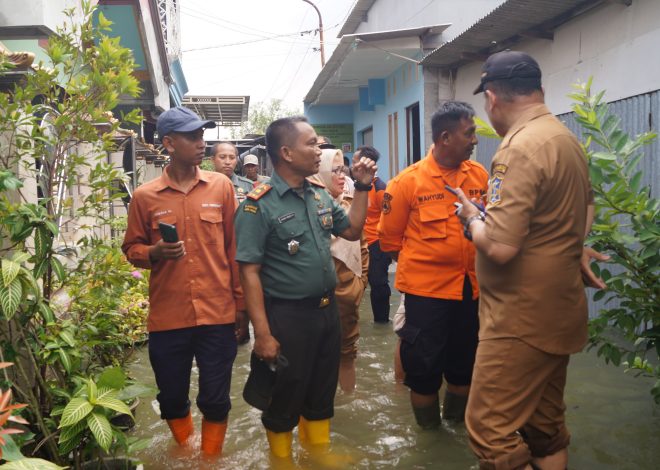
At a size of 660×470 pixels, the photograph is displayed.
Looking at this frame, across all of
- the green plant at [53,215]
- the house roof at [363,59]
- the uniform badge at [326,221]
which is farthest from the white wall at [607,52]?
the green plant at [53,215]

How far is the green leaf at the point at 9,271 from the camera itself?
8.77ft

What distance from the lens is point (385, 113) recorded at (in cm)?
1591

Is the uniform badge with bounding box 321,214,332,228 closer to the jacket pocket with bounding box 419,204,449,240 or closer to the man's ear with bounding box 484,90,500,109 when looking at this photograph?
the jacket pocket with bounding box 419,204,449,240

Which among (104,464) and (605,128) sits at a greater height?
(605,128)

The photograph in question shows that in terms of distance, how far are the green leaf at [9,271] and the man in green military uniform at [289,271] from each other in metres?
1.13

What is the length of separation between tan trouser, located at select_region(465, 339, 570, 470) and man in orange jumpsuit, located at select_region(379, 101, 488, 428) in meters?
1.14

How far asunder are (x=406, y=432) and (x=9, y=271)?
280 centimetres

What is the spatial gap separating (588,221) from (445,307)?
116cm

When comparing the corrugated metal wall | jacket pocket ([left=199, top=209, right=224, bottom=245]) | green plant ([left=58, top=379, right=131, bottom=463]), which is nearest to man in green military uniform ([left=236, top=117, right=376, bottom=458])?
jacket pocket ([left=199, top=209, right=224, bottom=245])

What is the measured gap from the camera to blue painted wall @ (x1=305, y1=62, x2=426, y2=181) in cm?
1293

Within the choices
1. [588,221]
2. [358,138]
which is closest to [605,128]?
[588,221]

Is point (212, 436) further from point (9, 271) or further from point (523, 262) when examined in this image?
point (523, 262)

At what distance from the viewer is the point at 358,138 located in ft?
67.5

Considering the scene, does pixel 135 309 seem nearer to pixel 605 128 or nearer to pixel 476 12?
pixel 605 128
